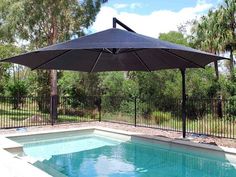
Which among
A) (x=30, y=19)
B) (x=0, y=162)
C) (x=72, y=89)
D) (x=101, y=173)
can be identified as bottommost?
(x=101, y=173)

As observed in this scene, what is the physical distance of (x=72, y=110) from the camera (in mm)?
17109

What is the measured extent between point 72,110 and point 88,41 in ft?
38.5

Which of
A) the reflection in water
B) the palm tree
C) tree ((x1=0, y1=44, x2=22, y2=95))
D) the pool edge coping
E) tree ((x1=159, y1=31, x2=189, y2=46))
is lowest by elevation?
the reflection in water

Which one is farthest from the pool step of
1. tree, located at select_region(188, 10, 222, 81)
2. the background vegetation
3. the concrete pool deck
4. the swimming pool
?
tree, located at select_region(188, 10, 222, 81)

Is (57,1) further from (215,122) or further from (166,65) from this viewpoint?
(215,122)

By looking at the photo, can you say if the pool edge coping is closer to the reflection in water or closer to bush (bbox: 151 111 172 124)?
the reflection in water

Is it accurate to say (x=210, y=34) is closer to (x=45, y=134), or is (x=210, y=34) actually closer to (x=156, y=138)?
(x=156, y=138)

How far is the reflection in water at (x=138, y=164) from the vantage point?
6.48 m

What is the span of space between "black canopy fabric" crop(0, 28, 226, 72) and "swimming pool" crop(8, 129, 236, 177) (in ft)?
7.38

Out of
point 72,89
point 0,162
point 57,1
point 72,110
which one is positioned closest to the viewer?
point 0,162

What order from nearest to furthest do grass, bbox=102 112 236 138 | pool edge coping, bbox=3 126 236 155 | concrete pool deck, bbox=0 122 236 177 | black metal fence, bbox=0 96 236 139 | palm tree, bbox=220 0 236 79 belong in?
1. concrete pool deck, bbox=0 122 236 177
2. pool edge coping, bbox=3 126 236 155
3. grass, bbox=102 112 236 138
4. black metal fence, bbox=0 96 236 139
5. palm tree, bbox=220 0 236 79

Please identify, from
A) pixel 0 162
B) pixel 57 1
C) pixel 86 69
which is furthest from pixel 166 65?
pixel 57 1

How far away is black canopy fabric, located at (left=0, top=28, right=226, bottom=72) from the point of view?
6055 millimetres

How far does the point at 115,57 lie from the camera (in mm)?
8695
